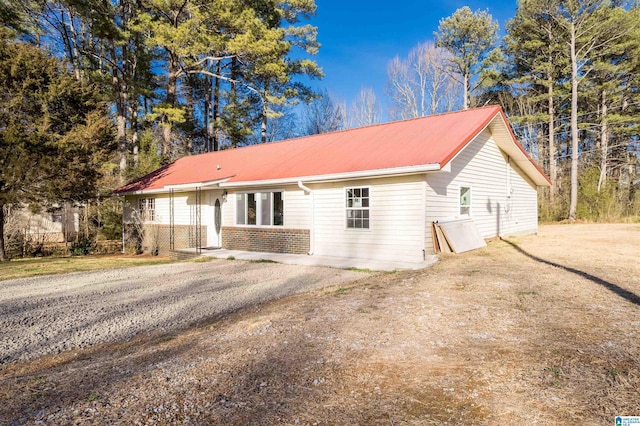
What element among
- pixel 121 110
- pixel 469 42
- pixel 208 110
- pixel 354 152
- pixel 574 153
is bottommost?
pixel 354 152

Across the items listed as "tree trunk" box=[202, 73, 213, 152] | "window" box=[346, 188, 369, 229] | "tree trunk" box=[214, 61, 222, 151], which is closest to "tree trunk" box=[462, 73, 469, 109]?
"tree trunk" box=[214, 61, 222, 151]

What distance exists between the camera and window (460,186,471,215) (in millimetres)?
12000

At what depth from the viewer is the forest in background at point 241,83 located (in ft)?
44.3

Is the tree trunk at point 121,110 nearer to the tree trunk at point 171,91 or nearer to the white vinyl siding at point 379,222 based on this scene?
the tree trunk at point 171,91

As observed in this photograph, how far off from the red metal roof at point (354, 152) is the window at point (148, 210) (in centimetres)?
73

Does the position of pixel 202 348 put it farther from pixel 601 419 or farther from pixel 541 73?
pixel 541 73

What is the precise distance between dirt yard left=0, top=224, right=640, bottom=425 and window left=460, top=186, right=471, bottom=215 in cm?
633

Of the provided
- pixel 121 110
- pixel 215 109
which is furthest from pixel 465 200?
pixel 215 109

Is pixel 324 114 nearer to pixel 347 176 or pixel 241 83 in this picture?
pixel 241 83

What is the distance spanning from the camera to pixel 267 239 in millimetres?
12828

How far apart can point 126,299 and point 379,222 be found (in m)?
6.49

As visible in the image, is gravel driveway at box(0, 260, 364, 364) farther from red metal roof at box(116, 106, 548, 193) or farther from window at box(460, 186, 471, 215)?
window at box(460, 186, 471, 215)

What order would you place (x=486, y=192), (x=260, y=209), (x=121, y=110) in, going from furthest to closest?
(x=121, y=110) < (x=486, y=192) < (x=260, y=209)

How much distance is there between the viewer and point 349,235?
1123 centimetres
